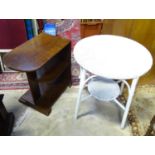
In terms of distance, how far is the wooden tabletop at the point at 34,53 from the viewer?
3.86ft

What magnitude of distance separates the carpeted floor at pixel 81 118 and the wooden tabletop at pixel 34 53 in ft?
1.71

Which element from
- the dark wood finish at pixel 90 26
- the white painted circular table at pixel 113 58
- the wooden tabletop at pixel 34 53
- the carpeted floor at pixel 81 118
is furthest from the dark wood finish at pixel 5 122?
the dark wood finish at pixel 90 26

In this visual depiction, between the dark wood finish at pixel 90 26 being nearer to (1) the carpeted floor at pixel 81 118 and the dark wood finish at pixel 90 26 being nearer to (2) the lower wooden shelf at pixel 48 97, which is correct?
(2) the lower wooden shelf at pixel 48 97

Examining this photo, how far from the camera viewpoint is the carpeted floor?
4.62 ft

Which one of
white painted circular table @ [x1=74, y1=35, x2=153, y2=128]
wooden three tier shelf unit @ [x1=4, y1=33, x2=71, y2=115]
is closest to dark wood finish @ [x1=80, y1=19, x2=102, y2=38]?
wooden three tier shelf unit @ [x1=4, y1=33, x2=71, y2=115]

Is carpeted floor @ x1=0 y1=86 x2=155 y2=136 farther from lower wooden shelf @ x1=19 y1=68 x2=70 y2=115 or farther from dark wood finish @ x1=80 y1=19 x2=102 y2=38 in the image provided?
dark wood finish @ x1=80 y1=19 x2=102 y2=38

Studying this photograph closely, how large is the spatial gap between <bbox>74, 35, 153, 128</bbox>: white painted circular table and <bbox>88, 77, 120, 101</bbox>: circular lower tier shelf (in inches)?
10.8

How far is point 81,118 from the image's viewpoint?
4.93ft

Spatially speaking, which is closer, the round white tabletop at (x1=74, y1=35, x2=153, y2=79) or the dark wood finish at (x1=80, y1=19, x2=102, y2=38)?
the round white tabletop at (x1=74, y1=35, x2=153, y2=79)

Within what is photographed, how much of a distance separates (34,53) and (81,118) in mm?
670

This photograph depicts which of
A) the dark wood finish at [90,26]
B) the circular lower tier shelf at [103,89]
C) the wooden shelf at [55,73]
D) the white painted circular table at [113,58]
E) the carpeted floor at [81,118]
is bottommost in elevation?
the carpeted floor at [81,118]

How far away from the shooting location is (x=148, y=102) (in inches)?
64.3
